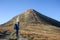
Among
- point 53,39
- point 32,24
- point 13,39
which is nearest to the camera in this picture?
point 13,39

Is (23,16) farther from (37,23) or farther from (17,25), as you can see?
(17,25)

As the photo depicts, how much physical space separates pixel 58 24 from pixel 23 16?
13021 millimetres

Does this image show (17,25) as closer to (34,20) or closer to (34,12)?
(34,20)

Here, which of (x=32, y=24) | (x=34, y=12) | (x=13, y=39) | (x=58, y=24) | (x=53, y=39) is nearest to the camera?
(x=13, y=39)

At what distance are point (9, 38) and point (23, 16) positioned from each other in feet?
139

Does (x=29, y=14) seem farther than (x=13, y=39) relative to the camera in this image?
Yes

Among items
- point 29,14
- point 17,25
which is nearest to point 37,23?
point 29,14

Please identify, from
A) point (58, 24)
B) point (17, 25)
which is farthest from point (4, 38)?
point (58, 24)

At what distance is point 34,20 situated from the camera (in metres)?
54.9

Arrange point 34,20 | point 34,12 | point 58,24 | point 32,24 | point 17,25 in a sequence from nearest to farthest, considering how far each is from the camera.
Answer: point 17,25 → point 32,24 → point 34,20 → point 34,12 → point 58,24

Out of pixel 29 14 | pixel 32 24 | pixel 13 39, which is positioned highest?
pixel 29 14

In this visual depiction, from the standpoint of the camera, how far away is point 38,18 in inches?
2222

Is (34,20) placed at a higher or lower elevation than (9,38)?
higher

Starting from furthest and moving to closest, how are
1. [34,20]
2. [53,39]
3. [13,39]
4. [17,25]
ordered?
[34,20], [53,39], [13,39], [17,25]
